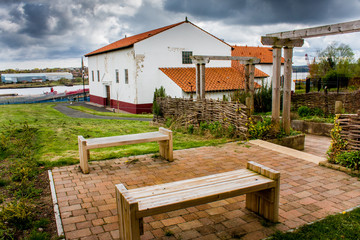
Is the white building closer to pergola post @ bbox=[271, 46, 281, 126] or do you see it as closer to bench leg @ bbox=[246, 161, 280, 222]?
pergola post @ bbox=[271, 46, 281, 126]

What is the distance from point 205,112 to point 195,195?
730 cm

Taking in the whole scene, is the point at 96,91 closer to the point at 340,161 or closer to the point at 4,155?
the point at 4,155

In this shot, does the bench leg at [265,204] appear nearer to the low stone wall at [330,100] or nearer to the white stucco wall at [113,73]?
the low stone wall at [330,100]

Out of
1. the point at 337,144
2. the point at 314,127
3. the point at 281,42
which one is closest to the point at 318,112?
the point at 314,127

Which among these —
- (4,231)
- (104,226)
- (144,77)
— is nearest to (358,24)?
(104,226)

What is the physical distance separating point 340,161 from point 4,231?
19.9 ft

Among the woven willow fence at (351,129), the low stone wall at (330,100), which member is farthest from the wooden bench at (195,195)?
the low stone wall at (330,100)

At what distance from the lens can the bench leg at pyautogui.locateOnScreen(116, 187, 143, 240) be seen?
3.07m

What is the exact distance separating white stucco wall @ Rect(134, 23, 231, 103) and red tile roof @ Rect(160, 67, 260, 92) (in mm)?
678

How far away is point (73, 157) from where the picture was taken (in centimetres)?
722

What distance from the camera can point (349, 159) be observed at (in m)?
5.99

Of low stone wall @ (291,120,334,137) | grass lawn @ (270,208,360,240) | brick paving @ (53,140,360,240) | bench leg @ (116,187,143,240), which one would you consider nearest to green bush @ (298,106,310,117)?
low stone wall @ (291,120,334,137)

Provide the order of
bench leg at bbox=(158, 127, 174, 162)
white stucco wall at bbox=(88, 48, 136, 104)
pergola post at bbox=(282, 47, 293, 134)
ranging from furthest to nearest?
1. white stucco wall at bbox=(88, 48, 136, 104)
2. pergola post at bbox=(282, 47, 293, 134)
3. bench leg at bbox=(158, 127, 174, 162)

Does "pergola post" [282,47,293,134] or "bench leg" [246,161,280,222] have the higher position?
"pergola post" [282,47,293,134]
